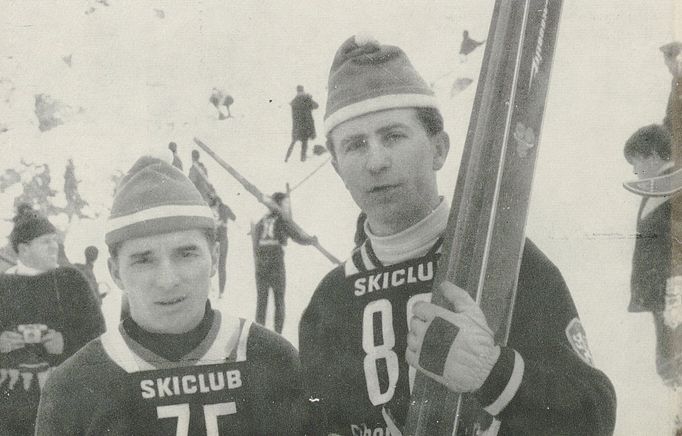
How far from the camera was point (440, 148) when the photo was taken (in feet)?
6.88

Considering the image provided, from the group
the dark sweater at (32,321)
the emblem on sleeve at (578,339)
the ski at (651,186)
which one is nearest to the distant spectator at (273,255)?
the dark sweater at (32,321)

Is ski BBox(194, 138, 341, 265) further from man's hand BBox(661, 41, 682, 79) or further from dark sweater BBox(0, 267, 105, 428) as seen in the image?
man's hand BBox(661, 41, 682, 79)

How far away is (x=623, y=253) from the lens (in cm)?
216

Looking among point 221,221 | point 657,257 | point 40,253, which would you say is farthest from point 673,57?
point 40,253

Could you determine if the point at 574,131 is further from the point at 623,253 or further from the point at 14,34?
the point at 14,34

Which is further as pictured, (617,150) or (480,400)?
(617,150)

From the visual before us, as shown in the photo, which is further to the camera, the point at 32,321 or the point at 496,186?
the point at 32,321

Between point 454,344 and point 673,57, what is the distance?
1073 mm

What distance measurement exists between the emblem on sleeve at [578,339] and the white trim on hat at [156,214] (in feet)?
3.51

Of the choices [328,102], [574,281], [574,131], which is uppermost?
[328,102]

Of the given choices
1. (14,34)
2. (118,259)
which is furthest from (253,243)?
(14,34)

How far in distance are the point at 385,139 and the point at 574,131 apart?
565 mm

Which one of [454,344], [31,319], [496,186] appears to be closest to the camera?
[454,344]

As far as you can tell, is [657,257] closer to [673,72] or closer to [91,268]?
[673,72]
